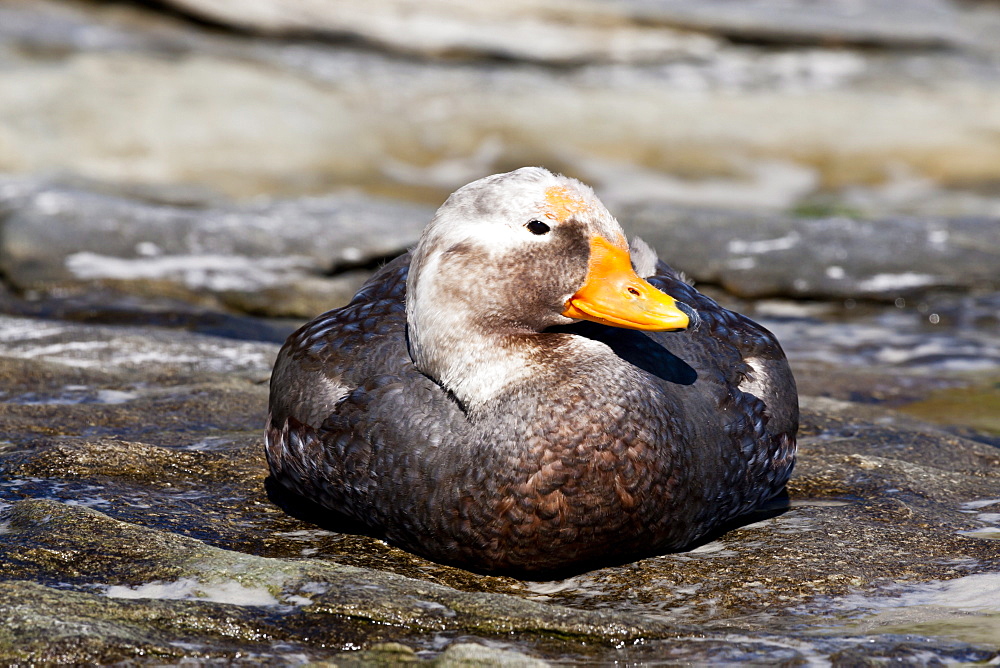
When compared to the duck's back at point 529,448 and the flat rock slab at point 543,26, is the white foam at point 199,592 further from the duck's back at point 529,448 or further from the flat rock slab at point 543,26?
the flat rock slab at point 543,26

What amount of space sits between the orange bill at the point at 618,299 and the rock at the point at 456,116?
26.4ft

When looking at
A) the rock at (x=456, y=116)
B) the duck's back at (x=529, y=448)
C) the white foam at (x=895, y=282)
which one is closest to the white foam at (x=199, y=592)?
the duck's back at (x=529, y=448)

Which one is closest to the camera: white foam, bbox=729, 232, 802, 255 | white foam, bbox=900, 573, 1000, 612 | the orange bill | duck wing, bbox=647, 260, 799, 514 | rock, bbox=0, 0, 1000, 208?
white foam, bbox=900, 573, 1000, 612

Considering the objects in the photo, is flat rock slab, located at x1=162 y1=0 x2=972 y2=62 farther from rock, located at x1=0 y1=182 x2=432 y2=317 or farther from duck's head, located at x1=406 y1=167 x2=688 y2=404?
duck's head, located at x1=406 y1=167 x2=688 y2=404

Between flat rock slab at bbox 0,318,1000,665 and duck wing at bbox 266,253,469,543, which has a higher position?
duck wing at bbox 266,253,469,543

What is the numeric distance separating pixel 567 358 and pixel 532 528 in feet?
1.81

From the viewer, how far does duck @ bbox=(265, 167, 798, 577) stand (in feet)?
11.8

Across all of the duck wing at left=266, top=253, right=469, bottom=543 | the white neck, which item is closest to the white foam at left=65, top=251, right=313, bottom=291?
the duck wing at left=266, top=253, right=469, bottom=543

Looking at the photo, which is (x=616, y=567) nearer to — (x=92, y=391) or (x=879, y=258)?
(x=92, y=391)

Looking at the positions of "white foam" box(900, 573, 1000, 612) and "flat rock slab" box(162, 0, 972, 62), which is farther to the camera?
"flat rock slab" box(162, 0, 972, 62)

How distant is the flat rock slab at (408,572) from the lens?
3088 mm

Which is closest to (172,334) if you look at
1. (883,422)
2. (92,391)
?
(92,391)

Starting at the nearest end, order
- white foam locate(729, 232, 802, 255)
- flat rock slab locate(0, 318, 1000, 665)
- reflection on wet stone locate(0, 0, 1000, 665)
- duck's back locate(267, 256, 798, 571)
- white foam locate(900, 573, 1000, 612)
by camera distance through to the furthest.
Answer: flat rock slab locate(0, 318, 1000, 665) < reflection on wet stone locate(0, 0, 1000, 665) < white foam locate(900, 573, 1000, 612) < duck's back locate(267, 256, 798, 571) < white foam locate(729, 232, 802, 255)

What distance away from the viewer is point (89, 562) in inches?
138
